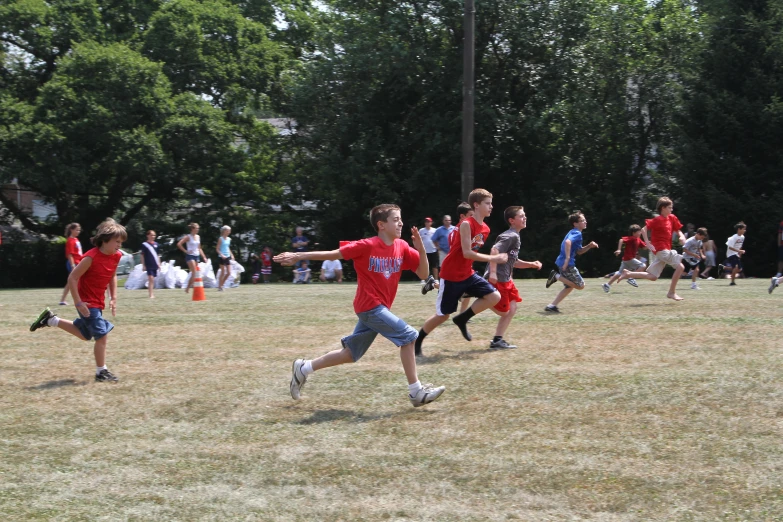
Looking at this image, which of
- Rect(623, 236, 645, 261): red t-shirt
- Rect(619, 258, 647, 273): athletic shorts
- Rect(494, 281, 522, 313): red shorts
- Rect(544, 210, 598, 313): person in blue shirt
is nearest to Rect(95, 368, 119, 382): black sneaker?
Rect(494, 281, 522, 313): red shorts

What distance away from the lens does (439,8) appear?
1277 inches

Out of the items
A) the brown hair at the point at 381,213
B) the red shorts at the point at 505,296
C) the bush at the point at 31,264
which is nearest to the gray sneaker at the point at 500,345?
the red shorts at the point at 505,296

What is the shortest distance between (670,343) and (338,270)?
779 inches

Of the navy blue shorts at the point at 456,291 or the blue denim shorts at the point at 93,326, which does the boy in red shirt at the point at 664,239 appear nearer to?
the navy blue shorts at the point at 456,291

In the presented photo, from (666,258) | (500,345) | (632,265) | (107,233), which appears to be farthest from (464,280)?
(632,265)

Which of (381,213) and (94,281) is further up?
(381,213)

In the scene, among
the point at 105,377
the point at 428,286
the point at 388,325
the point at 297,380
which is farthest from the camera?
the point at 428,286

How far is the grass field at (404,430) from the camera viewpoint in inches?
207

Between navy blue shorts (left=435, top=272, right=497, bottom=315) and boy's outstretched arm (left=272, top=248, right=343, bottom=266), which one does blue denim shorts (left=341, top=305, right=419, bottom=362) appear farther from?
navy blue shorts (left=435, top=272, right=497, bottom=315)

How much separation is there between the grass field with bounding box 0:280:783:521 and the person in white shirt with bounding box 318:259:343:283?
1773 cm

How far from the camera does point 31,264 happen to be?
36.9 meters

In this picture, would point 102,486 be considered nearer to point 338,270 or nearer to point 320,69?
point 338,270

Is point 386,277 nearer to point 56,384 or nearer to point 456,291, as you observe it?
point 456,291

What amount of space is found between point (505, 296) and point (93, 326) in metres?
4.50
